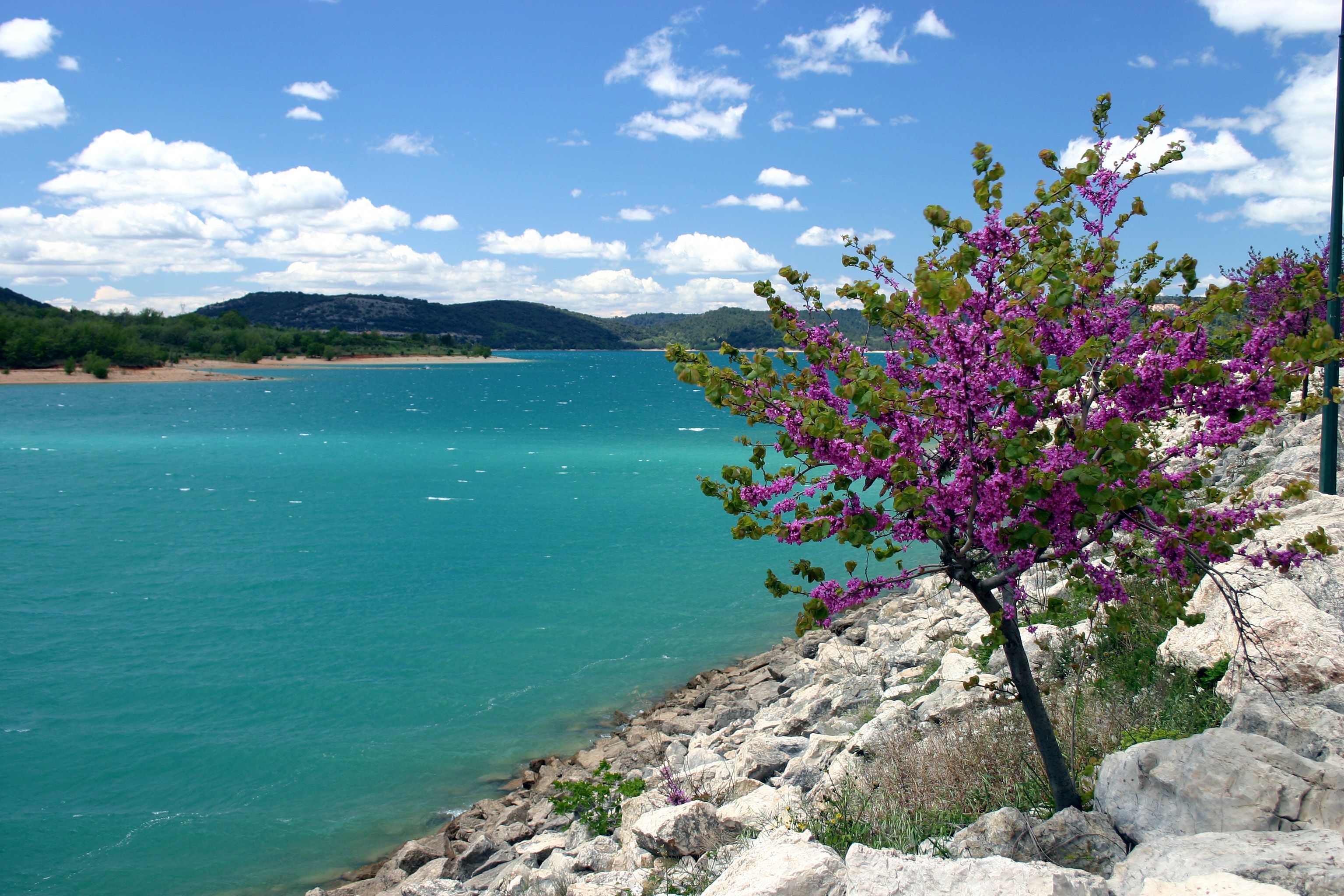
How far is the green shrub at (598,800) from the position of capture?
9312 mm

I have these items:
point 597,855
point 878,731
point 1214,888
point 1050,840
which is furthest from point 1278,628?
point 597,855

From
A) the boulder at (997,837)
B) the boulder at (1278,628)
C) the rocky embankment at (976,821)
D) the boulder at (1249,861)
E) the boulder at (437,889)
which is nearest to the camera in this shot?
the boulder at (1249,861)

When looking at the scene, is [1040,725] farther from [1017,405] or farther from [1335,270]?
[1335,270]

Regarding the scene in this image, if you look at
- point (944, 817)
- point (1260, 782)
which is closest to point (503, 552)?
point (944, 817)

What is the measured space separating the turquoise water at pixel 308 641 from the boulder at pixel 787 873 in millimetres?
7966

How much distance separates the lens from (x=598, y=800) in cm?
977

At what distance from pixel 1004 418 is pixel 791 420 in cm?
127

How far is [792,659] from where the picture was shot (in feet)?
53.6

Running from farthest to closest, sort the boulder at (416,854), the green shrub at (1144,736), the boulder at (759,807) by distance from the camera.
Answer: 1. the boulder at (416,854)
2. the boulder at (759,807)
3. the green shrub at (1144,736)

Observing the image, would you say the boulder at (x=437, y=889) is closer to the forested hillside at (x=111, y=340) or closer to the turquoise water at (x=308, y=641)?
the turquoise water at (x=308, y=641)

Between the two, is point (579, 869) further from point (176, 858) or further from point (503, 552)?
point (503, 552)

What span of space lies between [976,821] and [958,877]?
1244mm

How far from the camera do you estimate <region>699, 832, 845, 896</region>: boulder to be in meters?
4.81

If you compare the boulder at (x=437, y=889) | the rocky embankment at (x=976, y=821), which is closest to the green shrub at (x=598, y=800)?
the rocky embankment at (x=976, y=821)
